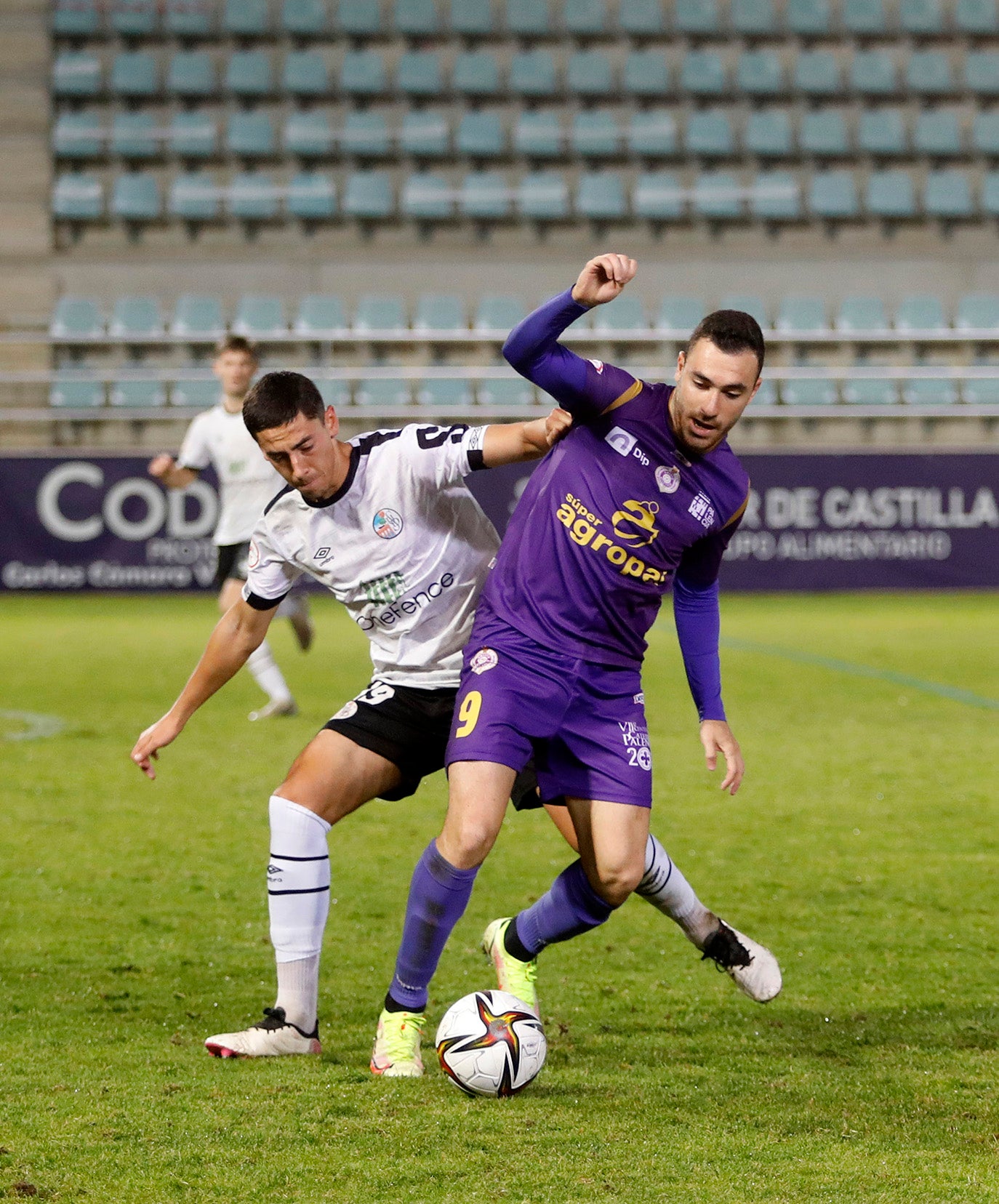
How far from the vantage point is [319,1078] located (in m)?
3.47

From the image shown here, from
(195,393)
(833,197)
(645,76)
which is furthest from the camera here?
(645,76)

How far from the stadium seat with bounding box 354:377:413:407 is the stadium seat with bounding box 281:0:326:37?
18.9 feet

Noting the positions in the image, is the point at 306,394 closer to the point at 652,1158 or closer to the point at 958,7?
the point at 652,1158

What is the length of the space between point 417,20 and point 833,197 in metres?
5.97

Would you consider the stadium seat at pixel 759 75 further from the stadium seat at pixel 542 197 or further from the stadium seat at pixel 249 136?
the stadium seat at pixel 249 136

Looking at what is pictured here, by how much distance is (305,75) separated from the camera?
810 inches

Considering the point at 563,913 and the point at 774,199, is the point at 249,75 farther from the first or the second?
the point at 563,913

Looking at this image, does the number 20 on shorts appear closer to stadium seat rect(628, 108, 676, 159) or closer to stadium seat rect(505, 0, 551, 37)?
stadium seat rect(628, 108, 676, 159)

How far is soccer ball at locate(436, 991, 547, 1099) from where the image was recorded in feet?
10.9

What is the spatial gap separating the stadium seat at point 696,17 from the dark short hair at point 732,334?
19.1 metres

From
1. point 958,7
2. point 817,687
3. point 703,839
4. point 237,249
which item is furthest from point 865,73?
point 703,839

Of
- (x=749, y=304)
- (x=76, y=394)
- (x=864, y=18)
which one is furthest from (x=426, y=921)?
(x=864, y=18)

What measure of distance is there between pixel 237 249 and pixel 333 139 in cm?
191

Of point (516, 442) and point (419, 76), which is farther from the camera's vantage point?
point (419, 76)
